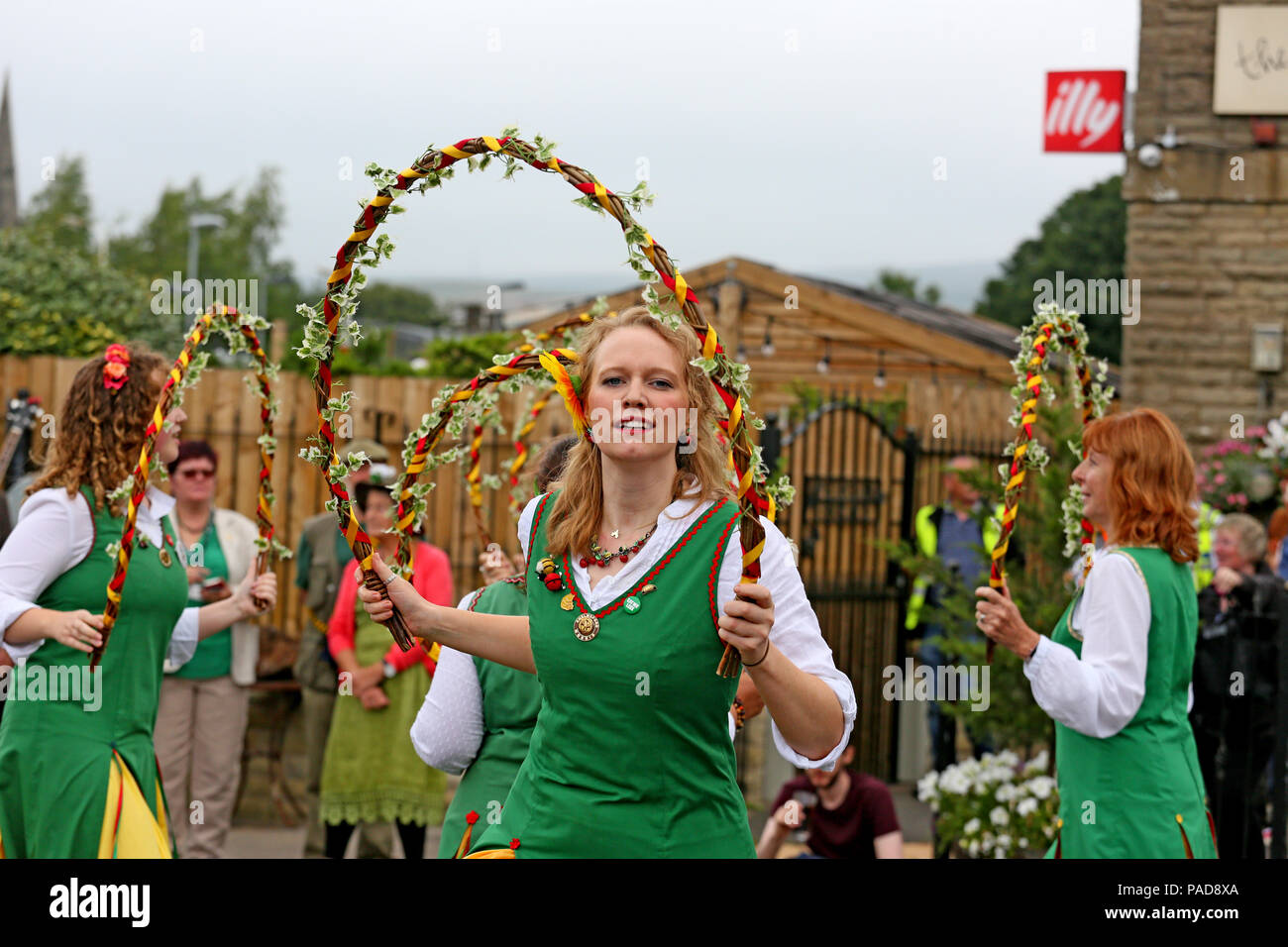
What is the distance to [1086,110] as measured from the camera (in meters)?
11.1

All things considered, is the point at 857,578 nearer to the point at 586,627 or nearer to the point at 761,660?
the point at 586,627

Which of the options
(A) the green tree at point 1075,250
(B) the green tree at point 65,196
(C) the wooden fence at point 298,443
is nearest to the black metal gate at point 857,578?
(C) the wooden fence at point 298,443

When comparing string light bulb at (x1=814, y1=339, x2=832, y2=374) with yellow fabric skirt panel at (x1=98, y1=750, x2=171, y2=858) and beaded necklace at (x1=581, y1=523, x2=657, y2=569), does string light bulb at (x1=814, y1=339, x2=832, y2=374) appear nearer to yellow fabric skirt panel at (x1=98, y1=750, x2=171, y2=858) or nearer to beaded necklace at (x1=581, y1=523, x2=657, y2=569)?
yellow fabric skirt panel at (x1=98, y1=750, x2=171, y2=858)

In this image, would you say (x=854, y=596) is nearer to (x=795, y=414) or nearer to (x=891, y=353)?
(x=795, y=414)

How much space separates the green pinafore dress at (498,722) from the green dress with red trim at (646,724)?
961 millimetres

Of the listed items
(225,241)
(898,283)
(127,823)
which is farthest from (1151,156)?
(898,283)

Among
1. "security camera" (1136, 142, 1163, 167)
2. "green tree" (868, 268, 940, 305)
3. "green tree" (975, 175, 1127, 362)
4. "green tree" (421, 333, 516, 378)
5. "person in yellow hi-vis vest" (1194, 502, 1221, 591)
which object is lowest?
"person in yellow hi-vis vest" (1194, 502, 1221, 591)

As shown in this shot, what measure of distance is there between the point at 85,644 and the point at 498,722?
114 centimetres

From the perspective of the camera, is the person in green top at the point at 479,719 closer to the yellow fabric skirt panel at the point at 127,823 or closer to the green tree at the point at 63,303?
the yellow fabric skirt panel at the point at 127,823

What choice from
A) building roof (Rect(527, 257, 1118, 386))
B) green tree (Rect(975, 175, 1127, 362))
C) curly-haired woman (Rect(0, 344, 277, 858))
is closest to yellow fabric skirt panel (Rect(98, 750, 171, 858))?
curly-haired woman (Rect(0, 344, 277, 858))

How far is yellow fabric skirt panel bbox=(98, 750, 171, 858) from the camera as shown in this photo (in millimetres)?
3812

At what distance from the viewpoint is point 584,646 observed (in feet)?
8.89

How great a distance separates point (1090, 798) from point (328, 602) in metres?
4.27

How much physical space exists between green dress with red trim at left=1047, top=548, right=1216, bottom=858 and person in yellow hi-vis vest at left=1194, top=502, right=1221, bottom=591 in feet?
12.2
